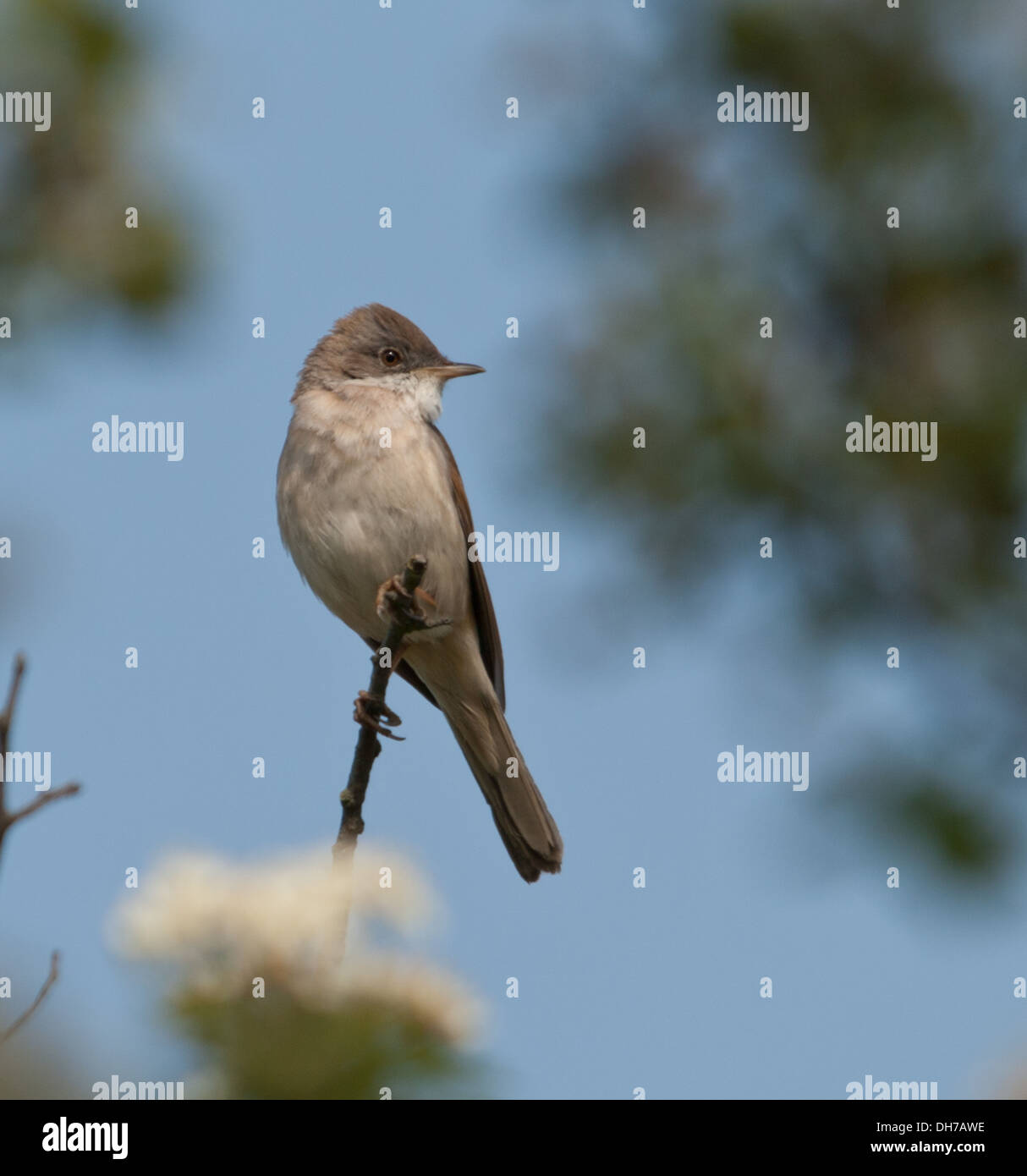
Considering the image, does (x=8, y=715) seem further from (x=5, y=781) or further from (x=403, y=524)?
(x=403, y=524)

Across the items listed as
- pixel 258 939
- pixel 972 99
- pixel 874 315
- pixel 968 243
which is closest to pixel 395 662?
pixel 874 315

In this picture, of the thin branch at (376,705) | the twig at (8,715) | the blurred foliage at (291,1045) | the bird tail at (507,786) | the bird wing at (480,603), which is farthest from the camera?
the bird wing at (480,603)

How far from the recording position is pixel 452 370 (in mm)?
5672

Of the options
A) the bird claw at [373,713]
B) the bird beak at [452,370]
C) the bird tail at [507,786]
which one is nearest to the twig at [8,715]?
the bird claw at [373,713]

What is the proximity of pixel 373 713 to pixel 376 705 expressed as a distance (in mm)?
26

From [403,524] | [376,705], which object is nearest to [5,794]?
[376,705]

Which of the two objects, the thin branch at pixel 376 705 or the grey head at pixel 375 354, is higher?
the grey head at pixel 375 354

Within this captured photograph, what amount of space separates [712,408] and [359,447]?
1.99m

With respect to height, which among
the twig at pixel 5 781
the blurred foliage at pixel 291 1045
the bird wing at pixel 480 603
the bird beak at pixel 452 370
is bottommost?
the blurred foliage at pixel 291 1045

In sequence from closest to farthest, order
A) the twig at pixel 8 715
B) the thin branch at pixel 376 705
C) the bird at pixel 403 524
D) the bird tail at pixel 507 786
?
the twig at pixel 8 715 < the thin branch at pixel 376 705 < the bird at pixel 403 524 < the bird tail at pixel 507 786

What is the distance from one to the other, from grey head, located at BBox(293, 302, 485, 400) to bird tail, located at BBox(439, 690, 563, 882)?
1.30 meters

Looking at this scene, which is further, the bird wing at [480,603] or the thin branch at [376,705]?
the bird wing at [480,603]

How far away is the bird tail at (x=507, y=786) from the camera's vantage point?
526 cm

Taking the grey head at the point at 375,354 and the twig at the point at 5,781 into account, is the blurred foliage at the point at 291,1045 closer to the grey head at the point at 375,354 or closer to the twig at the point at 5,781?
the twig at the point at 5,781
